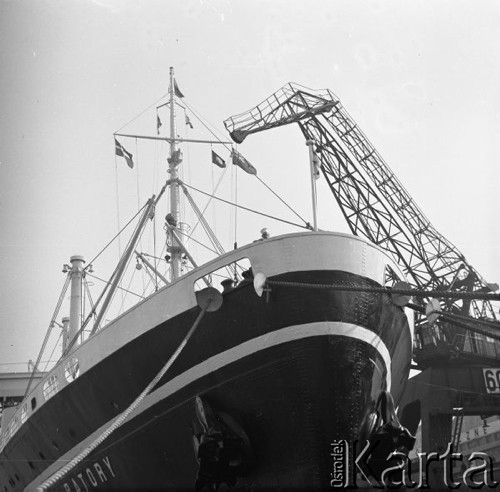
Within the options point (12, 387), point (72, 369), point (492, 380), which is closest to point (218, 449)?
point (72, 369)

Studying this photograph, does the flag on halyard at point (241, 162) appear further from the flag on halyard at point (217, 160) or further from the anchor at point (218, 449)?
the anchor at point (218, 449)

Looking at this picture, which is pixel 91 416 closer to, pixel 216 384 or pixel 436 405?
pixel 216 384

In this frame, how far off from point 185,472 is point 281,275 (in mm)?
3832

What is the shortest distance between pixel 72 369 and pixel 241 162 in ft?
27.3

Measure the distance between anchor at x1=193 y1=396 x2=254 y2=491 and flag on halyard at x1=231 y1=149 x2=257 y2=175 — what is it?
386 inches

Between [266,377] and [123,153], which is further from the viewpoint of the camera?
[123,153]

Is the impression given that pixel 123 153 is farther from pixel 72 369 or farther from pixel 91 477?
pixel 91 477

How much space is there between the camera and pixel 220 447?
Answer: 36.7 feet

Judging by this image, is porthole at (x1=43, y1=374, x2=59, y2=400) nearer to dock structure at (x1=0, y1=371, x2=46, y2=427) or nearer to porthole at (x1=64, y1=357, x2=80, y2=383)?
porthole at (x1=64, y1=357, x2=80, y2=383)

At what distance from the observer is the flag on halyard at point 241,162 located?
66.3 feet

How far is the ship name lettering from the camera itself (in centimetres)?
1349

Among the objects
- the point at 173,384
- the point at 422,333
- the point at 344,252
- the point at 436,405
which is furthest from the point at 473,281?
the point at 173,384

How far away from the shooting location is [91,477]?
13938 mm

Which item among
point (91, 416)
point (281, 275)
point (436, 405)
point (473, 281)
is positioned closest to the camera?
point (281, 275)
